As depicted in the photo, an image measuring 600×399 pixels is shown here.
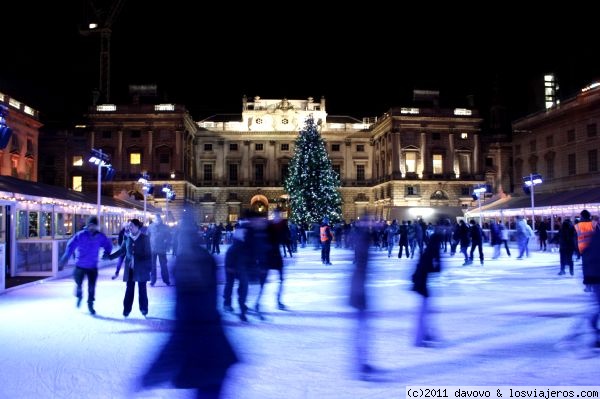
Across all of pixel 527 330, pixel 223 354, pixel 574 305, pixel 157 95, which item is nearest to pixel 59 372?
pixel 223 354

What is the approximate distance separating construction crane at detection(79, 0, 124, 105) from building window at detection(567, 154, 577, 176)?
1915 inches

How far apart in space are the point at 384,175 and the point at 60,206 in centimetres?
4390

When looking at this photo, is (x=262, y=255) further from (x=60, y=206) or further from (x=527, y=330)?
(x=60, y=206)

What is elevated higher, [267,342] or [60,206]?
[60,206]

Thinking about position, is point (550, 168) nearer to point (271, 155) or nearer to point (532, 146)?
point (532, 146)

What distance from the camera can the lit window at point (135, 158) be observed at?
6128 centimetres

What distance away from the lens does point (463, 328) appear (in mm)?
8211

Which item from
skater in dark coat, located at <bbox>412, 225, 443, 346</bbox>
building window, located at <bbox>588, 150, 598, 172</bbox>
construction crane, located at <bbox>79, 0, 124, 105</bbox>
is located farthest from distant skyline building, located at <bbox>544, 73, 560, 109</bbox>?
skater in dark coat, located at <bbox>412, 225, 443, 346</bbox>

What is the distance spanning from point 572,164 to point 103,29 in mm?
52084

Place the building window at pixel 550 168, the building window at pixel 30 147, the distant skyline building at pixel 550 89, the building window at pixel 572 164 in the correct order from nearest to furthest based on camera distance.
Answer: the building window at pixel 572 164 < the building window at pixel 550 168 < the building window at pixel 30 147 < the distant skyline building at pixel 550 89

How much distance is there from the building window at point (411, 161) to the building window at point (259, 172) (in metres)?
15.8

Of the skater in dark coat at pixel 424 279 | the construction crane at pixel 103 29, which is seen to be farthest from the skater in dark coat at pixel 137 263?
the construction crane at pixel 103 29

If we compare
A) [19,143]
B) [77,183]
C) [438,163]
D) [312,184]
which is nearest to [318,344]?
[312,184]

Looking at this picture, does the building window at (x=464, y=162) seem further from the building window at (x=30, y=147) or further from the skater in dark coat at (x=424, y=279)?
the skater in dark coat at (x=424, y=279)
